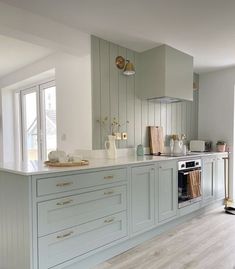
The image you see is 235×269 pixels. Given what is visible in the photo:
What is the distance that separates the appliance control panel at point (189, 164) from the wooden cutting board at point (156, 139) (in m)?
0.52

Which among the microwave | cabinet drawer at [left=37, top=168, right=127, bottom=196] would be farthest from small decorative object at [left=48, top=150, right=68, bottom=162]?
the microwave

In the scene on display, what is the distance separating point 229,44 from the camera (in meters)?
3.07

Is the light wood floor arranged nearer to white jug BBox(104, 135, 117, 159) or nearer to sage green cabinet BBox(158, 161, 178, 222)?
sage green cabinet BBox(158, 161, 178, 222)

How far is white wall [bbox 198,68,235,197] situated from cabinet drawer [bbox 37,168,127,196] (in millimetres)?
2638

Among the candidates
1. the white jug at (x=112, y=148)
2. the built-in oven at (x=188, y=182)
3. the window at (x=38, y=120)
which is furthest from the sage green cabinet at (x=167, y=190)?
the window at (x=38, y=120)

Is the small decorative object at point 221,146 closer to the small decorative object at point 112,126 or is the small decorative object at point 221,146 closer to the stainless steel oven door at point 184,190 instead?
the stainless steel oven door at point 184,190

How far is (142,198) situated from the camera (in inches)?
100

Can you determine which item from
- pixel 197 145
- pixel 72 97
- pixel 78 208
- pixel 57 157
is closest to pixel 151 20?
pixel 72 97

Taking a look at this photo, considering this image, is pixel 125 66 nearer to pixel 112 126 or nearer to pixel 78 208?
pixel 112 126

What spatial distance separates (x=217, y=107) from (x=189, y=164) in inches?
66.1

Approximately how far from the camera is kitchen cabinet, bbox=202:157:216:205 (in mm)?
3466

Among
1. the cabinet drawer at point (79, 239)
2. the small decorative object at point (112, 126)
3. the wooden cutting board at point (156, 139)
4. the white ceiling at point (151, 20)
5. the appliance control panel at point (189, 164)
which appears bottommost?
the cabinet drawer at point (79, 239)

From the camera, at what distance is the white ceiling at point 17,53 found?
3.19m

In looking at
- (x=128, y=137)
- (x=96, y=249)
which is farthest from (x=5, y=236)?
(x=128, y=137)
